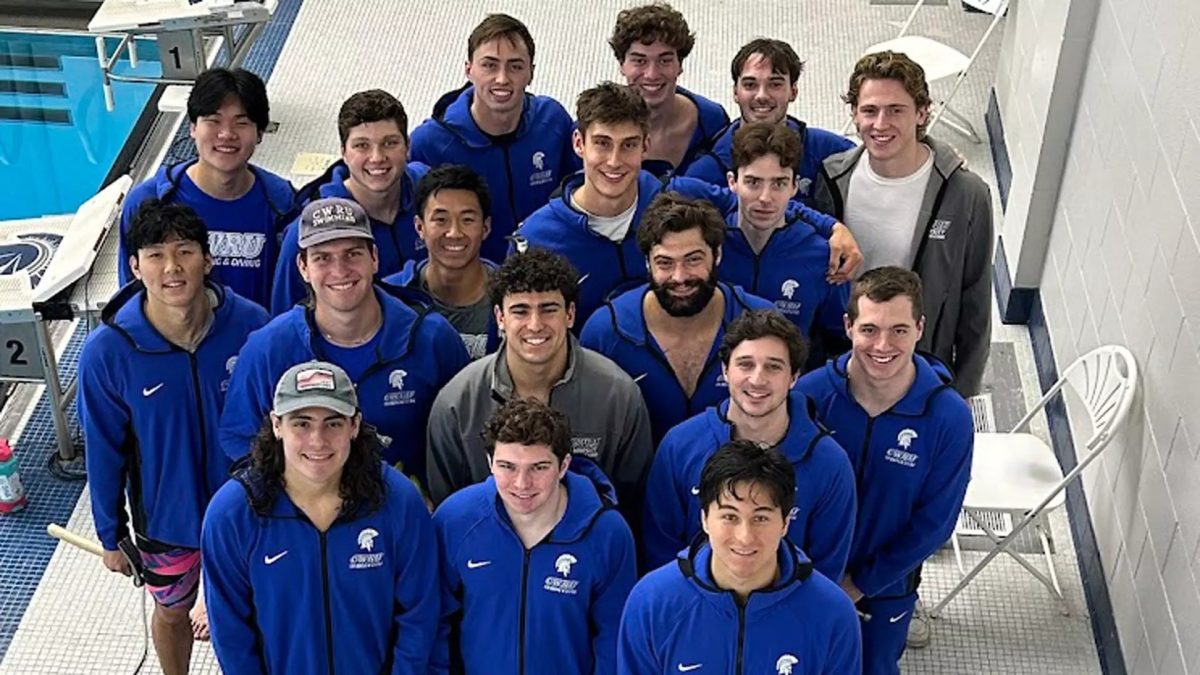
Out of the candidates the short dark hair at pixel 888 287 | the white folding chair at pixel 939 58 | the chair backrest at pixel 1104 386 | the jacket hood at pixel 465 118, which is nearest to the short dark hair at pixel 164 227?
the jacket hood at pixel 465 118

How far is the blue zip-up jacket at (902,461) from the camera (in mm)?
3312

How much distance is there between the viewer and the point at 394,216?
3975 mm

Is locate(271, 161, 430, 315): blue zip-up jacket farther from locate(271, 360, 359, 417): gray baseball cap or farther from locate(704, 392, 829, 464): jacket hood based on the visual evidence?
locate(704, 392, 829, 464): jacket hood

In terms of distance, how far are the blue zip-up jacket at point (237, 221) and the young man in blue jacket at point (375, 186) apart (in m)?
0.09

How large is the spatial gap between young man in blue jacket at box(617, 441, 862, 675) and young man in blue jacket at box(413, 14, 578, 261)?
1.74m

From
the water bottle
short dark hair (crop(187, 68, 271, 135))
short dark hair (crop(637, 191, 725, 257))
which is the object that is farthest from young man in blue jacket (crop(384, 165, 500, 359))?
→ the water bottle

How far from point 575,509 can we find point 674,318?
625 millimetres

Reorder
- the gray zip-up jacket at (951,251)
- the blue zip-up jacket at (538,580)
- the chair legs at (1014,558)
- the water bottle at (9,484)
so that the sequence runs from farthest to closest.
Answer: the water bottle at (9,484) < the chair legs at (1014,558) < the gray zip-up jacket at (951,251) < the blue zip-up jacket at (538,580)

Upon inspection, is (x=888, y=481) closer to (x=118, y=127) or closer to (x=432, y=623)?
(x=432, y=623)

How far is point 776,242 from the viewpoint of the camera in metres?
3.69

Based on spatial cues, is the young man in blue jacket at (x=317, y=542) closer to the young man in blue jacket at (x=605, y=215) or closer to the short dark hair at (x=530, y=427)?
the short dark hair at (x=530, y=427)

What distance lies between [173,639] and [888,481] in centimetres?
187

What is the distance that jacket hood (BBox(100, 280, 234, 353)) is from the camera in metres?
3.36

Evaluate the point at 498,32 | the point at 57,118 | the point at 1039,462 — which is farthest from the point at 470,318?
the point at 57,118
